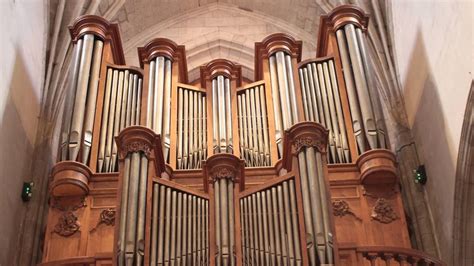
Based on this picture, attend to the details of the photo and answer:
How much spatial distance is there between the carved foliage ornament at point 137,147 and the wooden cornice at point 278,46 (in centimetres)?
363

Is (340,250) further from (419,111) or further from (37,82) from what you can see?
(37,82)

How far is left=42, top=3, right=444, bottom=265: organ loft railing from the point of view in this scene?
8.97m

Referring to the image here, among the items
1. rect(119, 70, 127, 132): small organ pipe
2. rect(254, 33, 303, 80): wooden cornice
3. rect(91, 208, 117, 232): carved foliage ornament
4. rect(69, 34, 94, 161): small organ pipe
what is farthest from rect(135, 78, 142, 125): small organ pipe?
rect(254, 33, 303, 80): wooden cornice

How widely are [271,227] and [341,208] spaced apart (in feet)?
5.90

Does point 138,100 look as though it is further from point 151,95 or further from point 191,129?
point 191,129

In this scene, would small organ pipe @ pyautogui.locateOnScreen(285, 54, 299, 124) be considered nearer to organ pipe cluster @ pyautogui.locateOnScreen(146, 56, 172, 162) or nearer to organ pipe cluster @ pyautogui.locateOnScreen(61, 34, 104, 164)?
organ pipe cluster @ pyautogui.locateOnScreen(146, 56, 172, 162)

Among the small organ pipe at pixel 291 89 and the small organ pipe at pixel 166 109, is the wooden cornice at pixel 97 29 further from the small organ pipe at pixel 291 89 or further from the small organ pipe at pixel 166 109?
the small organ pipe at pixel 291 89

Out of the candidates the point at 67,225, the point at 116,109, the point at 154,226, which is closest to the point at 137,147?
the point at 154,226

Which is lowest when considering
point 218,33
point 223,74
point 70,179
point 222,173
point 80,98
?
point 222,173

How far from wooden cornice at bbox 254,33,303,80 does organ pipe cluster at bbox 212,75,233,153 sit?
79 centimetres

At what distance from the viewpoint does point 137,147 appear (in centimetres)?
977

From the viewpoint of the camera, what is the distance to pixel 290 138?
32.2 feet

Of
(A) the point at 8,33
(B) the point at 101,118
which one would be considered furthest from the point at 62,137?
(A) the point at 8,33

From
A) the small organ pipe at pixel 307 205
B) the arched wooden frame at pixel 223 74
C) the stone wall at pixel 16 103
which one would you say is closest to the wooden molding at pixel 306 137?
the small organ pipe at pixel 307 205
